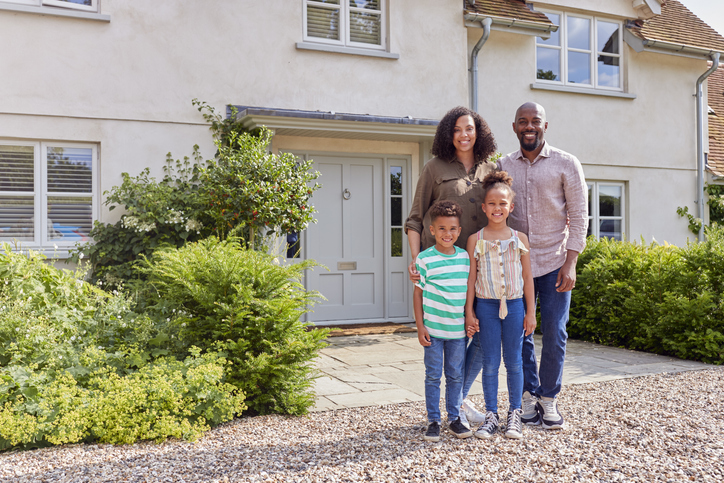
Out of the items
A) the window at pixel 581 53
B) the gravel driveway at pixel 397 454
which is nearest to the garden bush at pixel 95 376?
the gravel driveway at pixel 397 454

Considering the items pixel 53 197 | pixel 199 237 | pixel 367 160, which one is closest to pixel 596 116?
pixel 367 160

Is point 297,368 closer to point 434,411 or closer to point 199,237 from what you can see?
point 434,411

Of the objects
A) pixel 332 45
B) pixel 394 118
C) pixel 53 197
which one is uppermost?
pixel 332 45

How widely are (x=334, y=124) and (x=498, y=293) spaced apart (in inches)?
174

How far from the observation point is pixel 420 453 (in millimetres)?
3336

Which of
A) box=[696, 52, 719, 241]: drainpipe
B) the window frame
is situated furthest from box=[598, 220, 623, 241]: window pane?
the window frame

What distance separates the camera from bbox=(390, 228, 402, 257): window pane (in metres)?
8.70

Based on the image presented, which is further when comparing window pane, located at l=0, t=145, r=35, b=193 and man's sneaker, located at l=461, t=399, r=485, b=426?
window pane, located at l=0, t=145, r=35, b=193

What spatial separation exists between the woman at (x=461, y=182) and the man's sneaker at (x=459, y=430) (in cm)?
21

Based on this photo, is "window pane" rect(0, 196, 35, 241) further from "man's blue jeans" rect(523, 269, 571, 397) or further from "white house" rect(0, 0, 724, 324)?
"man's blue jeans" rect(523, 269, 571, 397)

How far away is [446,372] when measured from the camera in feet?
11.9

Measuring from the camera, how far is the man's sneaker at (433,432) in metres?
3.52

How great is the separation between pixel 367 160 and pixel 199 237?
105 inches

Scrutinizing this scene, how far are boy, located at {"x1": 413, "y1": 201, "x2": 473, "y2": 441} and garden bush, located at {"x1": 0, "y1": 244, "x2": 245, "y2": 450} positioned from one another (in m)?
1.25
